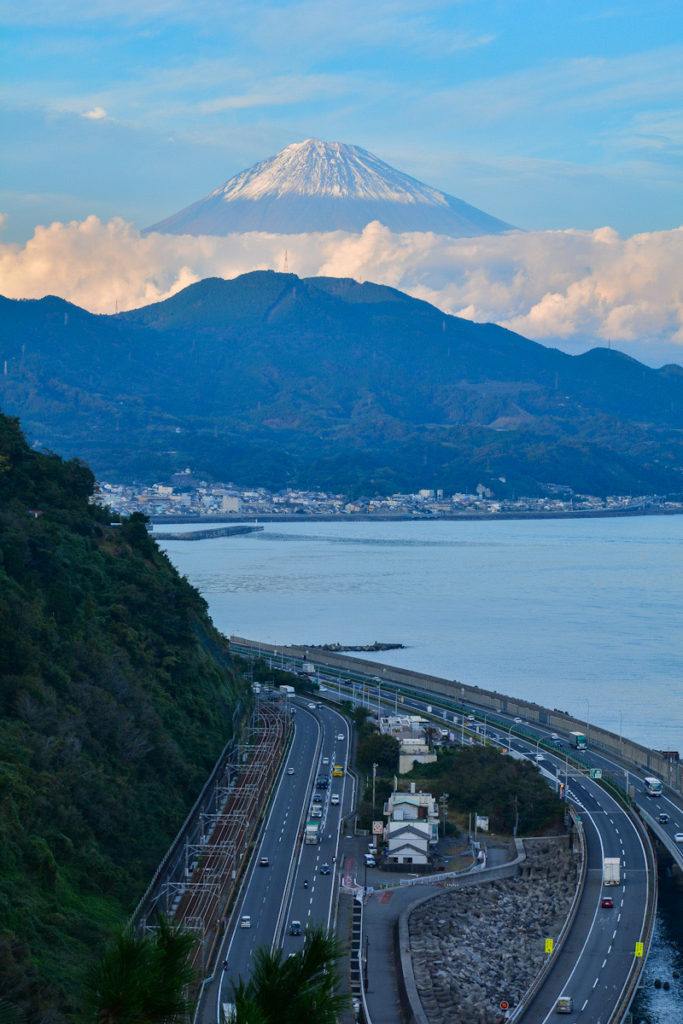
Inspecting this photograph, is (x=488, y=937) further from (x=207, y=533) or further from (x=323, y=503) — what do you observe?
(x=323, y=503)

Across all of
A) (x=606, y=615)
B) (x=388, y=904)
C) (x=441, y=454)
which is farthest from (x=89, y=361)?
(x=388, y=904)

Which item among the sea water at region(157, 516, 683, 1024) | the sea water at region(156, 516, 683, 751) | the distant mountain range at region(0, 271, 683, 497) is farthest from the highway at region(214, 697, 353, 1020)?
the distant mountain range at region(0, 271, 683, 497)

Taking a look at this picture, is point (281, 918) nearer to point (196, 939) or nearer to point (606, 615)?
point (196, 939)

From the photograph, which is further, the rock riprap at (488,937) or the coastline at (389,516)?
the coastline at (389,516)

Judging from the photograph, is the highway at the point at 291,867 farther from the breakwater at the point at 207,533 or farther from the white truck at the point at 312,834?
the breakwater at the point at 207,533

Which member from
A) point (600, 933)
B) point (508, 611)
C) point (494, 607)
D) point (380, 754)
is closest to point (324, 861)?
point (600, 933)

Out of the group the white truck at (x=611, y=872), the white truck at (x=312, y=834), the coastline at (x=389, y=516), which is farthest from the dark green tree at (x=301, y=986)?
Result: the coastline at (x=389, y=516)

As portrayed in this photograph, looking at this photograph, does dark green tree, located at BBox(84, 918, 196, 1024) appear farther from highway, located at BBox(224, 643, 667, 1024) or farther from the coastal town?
the coastal town
